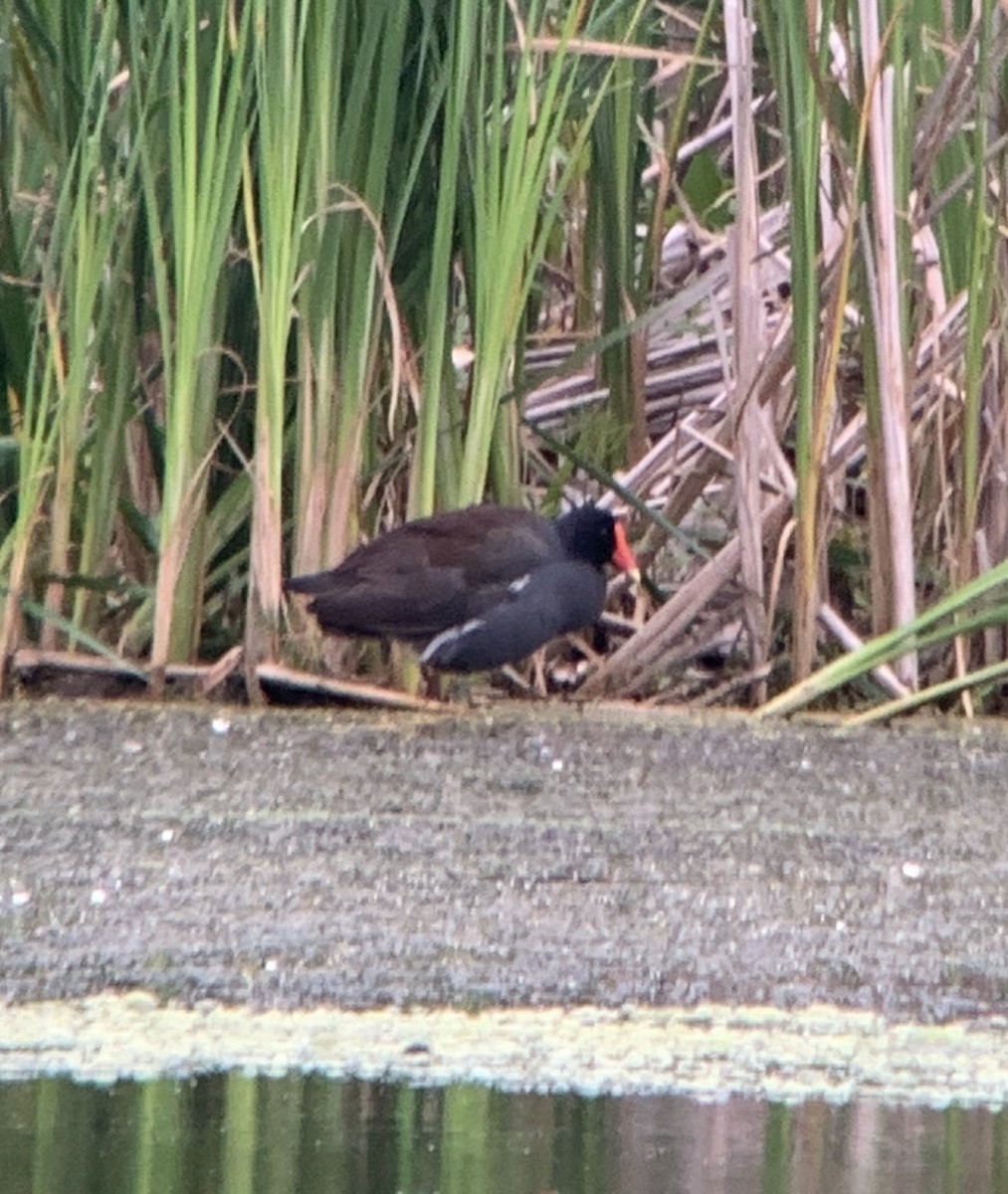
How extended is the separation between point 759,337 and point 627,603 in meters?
0.89

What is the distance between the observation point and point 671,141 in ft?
18.9

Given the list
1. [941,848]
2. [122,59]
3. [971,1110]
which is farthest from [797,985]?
[122,59]

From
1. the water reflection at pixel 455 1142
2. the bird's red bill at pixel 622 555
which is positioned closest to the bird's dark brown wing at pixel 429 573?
the bird's red bill at pixel 622 555

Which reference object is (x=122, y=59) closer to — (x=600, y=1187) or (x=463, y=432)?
(x=463, y=432)

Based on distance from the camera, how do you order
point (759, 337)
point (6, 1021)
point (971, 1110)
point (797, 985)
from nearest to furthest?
point (971, 1110) → point (6, 1021) → point (797, 985) → point (759, 337)

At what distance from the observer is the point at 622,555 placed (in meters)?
5.57

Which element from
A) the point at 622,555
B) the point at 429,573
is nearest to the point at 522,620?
the point at 429,573

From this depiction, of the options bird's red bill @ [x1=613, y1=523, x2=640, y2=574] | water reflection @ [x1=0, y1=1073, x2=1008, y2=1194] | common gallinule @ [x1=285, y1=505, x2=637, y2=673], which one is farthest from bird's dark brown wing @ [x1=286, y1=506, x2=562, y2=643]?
water reflection @ [x1=0, y1=1073, x2=1008, y2=1194]

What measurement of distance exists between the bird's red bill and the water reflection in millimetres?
2575

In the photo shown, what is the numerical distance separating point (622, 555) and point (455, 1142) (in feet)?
9.14

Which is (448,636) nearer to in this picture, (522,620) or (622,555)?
(522,620)

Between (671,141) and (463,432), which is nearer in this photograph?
(463,432)

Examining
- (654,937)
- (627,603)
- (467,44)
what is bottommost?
(654,937)

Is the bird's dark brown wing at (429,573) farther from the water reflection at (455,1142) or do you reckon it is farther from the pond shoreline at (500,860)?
the water reflection at (455,1142)
